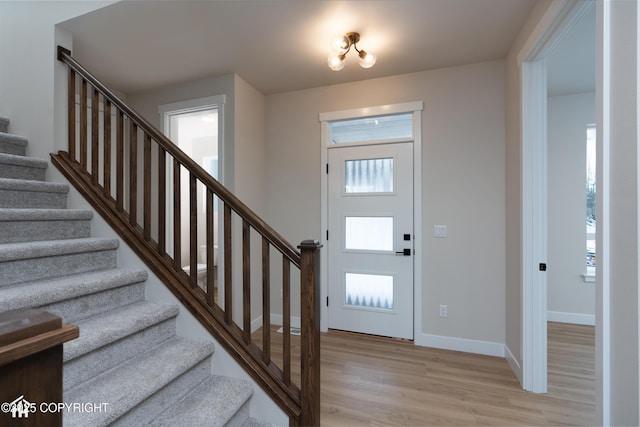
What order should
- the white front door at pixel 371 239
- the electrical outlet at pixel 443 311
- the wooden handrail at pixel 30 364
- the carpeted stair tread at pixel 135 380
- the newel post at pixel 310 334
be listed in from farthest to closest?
1. the white front door at pixel 371 239
2. the electrical outlet at pixel 443 311
3. the newel post at pixel 310 334
4. the carpeted stair tread at pixel 135 380
5. the wooden handrail at pixel 30 364

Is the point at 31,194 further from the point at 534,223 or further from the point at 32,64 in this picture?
the point at 534,223

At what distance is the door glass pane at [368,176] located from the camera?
122 inches

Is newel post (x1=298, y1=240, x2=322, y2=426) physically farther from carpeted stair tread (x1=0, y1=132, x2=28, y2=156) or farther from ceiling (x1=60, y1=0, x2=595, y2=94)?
carpeted stair tread (x1=0, y1=132, x2=28, y2=156)

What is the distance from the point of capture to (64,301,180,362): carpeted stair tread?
130cm

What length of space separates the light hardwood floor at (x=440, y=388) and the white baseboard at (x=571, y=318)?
0.65m

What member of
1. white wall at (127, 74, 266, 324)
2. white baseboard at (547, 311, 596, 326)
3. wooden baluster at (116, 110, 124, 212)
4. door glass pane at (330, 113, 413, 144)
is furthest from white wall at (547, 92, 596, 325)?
wooden baluster at (116, 110, 124, 212)

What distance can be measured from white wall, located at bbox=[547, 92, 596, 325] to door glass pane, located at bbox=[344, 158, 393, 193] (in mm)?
2161

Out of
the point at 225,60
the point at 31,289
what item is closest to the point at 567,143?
the point at 225,60

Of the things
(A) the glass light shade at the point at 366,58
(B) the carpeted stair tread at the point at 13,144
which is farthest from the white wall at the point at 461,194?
(B) the carpeted stair tread at the point at 13,144

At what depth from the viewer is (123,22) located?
2.29 metres

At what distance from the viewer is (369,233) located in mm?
3174

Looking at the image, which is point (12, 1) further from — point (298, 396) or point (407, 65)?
point (298, 396)

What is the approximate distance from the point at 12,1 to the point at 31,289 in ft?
8.72

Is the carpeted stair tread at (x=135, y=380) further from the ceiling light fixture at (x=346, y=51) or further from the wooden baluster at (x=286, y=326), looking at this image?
the ceiling light fixture at (x=346, y=51)
